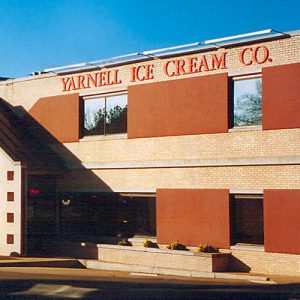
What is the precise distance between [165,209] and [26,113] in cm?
898

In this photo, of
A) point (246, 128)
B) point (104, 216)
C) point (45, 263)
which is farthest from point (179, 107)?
point (45, 263)

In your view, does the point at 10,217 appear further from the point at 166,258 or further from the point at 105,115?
the point at 166,258

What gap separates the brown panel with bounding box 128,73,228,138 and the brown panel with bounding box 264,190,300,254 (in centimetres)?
313

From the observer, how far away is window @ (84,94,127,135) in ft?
82.4

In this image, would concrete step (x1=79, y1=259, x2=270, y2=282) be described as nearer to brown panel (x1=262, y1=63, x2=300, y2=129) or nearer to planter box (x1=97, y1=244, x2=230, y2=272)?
planter box (x1=97, y1=244, x2=230, y2=272)

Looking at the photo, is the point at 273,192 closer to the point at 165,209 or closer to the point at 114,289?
the point at 165,209

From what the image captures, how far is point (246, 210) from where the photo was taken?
21.3 metres

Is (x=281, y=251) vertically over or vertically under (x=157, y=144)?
under

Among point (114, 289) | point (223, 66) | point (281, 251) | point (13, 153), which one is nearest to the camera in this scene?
point (114, 289)

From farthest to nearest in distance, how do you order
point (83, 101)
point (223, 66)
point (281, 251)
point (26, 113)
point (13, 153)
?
point (26, 113), point (83, 101), point (13, 153), point (223, 66), point (281, 251)

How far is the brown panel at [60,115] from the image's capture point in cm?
2645

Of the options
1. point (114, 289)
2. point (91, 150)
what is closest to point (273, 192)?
point (114, 289)

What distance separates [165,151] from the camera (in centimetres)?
2333

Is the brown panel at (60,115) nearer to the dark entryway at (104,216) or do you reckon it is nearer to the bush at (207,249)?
the dark entryway at (104,216)
